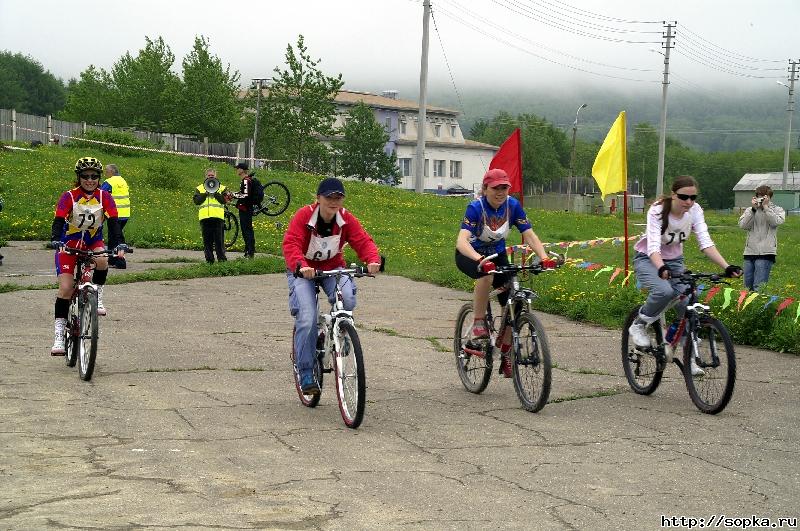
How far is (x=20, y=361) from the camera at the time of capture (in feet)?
35.1

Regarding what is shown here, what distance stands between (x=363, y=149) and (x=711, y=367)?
305 ft

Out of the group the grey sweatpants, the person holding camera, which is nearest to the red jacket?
the grey sweatpants

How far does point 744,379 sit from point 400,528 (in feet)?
19.7

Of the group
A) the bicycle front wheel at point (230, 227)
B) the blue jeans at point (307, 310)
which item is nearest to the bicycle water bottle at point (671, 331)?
the blue jeans at point (307, 310)

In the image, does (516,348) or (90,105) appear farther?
(90,105)

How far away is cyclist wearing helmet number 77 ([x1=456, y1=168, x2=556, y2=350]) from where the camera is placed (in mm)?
9320

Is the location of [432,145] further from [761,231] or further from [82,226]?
[82,226]

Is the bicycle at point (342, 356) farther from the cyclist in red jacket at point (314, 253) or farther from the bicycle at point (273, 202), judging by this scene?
the bicycle at point (273, 202)

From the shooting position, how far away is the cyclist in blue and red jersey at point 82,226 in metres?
10.5

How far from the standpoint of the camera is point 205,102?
76562mm

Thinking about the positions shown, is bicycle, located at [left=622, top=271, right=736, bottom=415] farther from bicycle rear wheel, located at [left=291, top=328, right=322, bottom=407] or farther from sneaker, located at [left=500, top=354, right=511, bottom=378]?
bicycle rear wheel, located at [left=291, top=328, right=322, bottom=407]

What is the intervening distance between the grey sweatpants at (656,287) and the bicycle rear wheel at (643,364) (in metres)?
0.19

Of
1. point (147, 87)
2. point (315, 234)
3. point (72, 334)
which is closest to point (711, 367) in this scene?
point (315, 234)

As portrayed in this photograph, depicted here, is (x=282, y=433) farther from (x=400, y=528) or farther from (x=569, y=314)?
(x=569, y=314)
